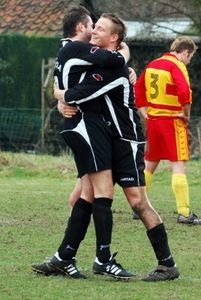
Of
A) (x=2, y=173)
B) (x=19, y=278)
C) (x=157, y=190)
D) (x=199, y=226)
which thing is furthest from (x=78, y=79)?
(x=2, y=173)

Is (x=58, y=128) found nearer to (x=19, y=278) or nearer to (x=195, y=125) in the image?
(x=195, y=125)

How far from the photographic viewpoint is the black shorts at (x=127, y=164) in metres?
6.95

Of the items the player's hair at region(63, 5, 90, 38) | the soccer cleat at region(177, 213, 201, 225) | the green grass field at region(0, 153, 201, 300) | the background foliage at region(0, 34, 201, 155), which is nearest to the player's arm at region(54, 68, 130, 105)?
the player's hair at region(63, 5, 90, 38)

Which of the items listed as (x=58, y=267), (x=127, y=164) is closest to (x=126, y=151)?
(x=127, y=164)

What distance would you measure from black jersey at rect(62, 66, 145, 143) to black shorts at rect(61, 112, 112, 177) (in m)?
0.09

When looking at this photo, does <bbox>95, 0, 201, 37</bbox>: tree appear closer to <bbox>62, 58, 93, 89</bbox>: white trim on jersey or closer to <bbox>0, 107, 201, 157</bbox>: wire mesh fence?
<bbox>0, 107, 201, 157</bbox>: wire mesh fence

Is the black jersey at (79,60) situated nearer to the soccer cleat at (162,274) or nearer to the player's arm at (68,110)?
the player's arm at (68,110)

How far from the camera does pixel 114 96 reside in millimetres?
6980

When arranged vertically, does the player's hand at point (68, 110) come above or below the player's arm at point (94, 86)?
below

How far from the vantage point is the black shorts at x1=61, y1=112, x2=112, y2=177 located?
271 inches

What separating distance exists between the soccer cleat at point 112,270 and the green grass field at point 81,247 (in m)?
0.05

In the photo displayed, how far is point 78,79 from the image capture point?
22.9 feet

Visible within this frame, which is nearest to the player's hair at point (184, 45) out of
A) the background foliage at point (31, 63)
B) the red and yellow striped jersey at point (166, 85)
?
the red and yellow striped jersey at point (166, 85)

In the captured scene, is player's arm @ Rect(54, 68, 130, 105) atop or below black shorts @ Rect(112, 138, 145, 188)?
atop
